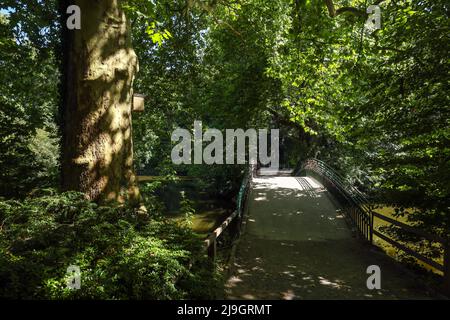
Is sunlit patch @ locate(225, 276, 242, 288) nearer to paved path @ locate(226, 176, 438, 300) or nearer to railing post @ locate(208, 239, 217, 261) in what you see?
paved path @ locate(226, 176, 438, 300)

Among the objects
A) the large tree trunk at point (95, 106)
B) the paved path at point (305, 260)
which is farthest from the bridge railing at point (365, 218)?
the large tree trunk at point (95, 106)

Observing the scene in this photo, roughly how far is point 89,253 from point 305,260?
18.4 ft

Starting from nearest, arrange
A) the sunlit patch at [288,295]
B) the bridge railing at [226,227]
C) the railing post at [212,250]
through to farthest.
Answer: the sunlit patch at [288,295]
the bridge railing at [226,227]
the railing post at [212,250]

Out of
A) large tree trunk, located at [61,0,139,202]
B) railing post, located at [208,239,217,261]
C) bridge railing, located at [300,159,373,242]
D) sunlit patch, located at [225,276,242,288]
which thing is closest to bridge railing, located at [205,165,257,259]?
railing post, located at [208,239,217,261]

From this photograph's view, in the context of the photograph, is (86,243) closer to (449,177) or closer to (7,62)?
(449,177)

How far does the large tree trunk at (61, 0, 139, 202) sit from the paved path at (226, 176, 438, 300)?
3015mm

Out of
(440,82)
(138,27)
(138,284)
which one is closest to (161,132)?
(138,27)

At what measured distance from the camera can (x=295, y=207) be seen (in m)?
13.4

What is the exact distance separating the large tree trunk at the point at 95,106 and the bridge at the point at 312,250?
205 centimetres

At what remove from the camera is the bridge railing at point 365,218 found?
6137mm

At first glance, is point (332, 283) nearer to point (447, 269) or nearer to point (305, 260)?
point (305, 260)

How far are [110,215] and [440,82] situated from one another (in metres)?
7.17

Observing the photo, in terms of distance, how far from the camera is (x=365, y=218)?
10.0m

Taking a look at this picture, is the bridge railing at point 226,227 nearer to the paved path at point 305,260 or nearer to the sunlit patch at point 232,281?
the paved path at point 305,260
